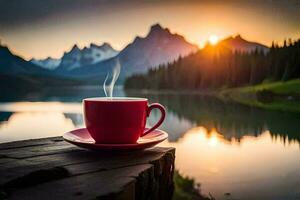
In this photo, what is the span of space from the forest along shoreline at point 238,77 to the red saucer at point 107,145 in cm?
1715

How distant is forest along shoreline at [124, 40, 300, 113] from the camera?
64.8 ft

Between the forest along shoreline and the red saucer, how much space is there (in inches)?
675

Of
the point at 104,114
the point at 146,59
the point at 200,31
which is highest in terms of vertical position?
the point at 200,31

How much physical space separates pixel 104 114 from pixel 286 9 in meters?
9.12

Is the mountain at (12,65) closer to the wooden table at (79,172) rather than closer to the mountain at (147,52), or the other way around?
the mountain at (147,52)

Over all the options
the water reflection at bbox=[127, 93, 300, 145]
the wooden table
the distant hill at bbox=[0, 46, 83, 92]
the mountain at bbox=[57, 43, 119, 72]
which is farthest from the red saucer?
the water reflection at bbox=[127, 93, 300, 145]

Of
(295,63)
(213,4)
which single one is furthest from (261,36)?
(295,63)

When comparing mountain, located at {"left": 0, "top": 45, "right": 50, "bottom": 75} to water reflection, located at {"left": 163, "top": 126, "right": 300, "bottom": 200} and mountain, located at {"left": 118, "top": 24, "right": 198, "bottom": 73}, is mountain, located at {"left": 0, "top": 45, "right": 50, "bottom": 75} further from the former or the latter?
water reflection, located at {"left": 163, "top": 126, "right": 300, "bottom": 200}

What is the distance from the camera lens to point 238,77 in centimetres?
2005

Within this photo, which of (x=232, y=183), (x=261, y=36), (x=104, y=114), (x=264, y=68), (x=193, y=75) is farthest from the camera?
(x=264, y=68)

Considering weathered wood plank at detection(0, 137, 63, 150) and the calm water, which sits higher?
weathered wood plank at detection(0, 137, 63, 150)

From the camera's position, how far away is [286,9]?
9.28 metres

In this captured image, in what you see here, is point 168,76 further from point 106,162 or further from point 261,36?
point 106,162

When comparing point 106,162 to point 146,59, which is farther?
point 146,59
